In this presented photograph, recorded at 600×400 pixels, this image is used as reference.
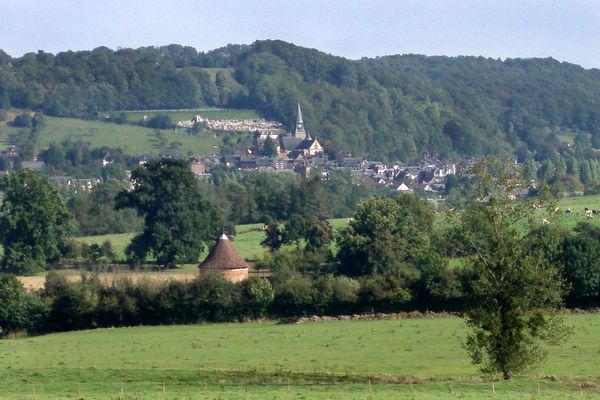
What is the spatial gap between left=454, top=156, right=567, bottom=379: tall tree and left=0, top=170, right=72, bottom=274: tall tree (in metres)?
43.7

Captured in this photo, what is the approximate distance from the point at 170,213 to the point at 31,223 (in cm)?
787

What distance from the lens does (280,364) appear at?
39531 millimetres

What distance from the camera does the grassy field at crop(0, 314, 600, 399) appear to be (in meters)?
32.3

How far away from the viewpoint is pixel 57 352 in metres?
44.7

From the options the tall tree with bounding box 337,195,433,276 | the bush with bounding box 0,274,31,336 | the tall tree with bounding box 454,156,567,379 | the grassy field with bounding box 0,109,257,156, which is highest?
the tall tree with bounding box 454,156,567,379

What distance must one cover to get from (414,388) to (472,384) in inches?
63.7

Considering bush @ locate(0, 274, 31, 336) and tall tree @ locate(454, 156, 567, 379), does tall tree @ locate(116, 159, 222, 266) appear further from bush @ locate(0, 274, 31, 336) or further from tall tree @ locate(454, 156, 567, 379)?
tall tree @ locate(454, 156, 567, 379)

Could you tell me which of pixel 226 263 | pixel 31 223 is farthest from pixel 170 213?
pixel 226 263

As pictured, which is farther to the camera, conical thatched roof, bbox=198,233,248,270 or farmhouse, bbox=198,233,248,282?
conical thatched roof, bbox=198,233,248,270

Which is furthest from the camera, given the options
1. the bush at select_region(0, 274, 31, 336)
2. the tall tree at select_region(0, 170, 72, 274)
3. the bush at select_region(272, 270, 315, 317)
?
the tall tree at select_region(0, 170, 72, 274)

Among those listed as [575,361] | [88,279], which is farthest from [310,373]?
[88,279]

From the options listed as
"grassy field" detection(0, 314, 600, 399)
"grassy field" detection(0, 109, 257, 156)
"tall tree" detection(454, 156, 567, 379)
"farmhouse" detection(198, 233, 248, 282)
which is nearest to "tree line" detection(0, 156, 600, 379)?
"tall tree" detection(454, 156, 567, 379)

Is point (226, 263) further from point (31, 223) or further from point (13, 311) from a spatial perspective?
point (31, 223)

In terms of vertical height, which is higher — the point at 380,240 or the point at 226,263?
the point at 380,240
